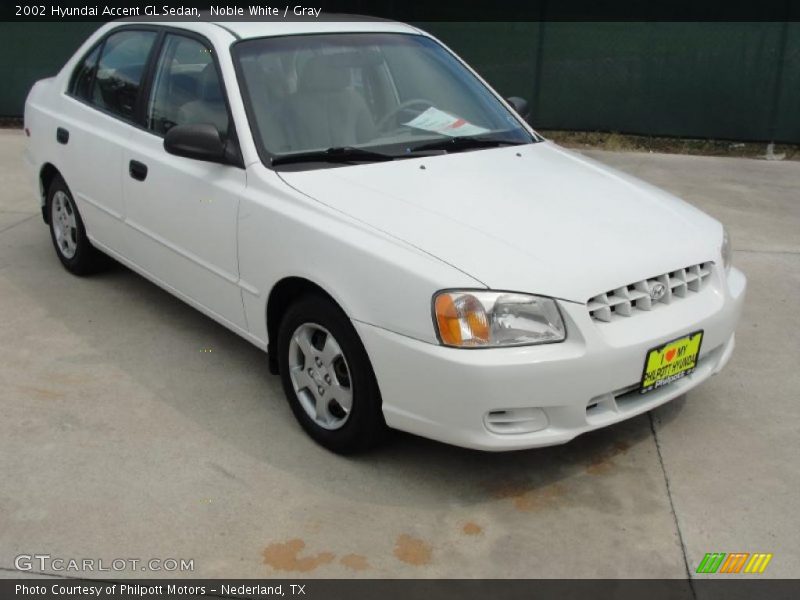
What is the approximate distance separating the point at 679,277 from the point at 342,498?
60.6 inches

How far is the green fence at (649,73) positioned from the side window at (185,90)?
621 centimetres

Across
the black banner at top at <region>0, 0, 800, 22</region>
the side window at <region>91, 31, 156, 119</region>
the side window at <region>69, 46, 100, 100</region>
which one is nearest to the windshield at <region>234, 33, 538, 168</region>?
the side window at <region>91, 31, 156, 119</region>

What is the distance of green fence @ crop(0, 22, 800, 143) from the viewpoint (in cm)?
966

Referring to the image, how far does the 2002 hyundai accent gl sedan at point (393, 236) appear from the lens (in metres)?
3.08

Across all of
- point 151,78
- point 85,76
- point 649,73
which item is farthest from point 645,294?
point 649,73

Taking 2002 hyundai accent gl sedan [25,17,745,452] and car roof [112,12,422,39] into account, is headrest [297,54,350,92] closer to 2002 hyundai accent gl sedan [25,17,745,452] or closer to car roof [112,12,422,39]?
2002 hyundai accent gl sedan [25,17,745,452]

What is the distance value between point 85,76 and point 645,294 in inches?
143

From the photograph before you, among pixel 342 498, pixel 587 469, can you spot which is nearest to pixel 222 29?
pixel 342 498

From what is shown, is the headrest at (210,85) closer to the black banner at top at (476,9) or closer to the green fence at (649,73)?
the black banner at top at (476,9)

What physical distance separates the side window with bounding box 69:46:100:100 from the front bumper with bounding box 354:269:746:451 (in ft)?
9.50

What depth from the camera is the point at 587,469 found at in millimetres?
3572

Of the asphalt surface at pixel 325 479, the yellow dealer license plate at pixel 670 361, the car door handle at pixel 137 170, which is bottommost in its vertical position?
the asphalt surface at pixel 325 479

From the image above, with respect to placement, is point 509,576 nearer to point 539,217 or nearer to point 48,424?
point 539,217
